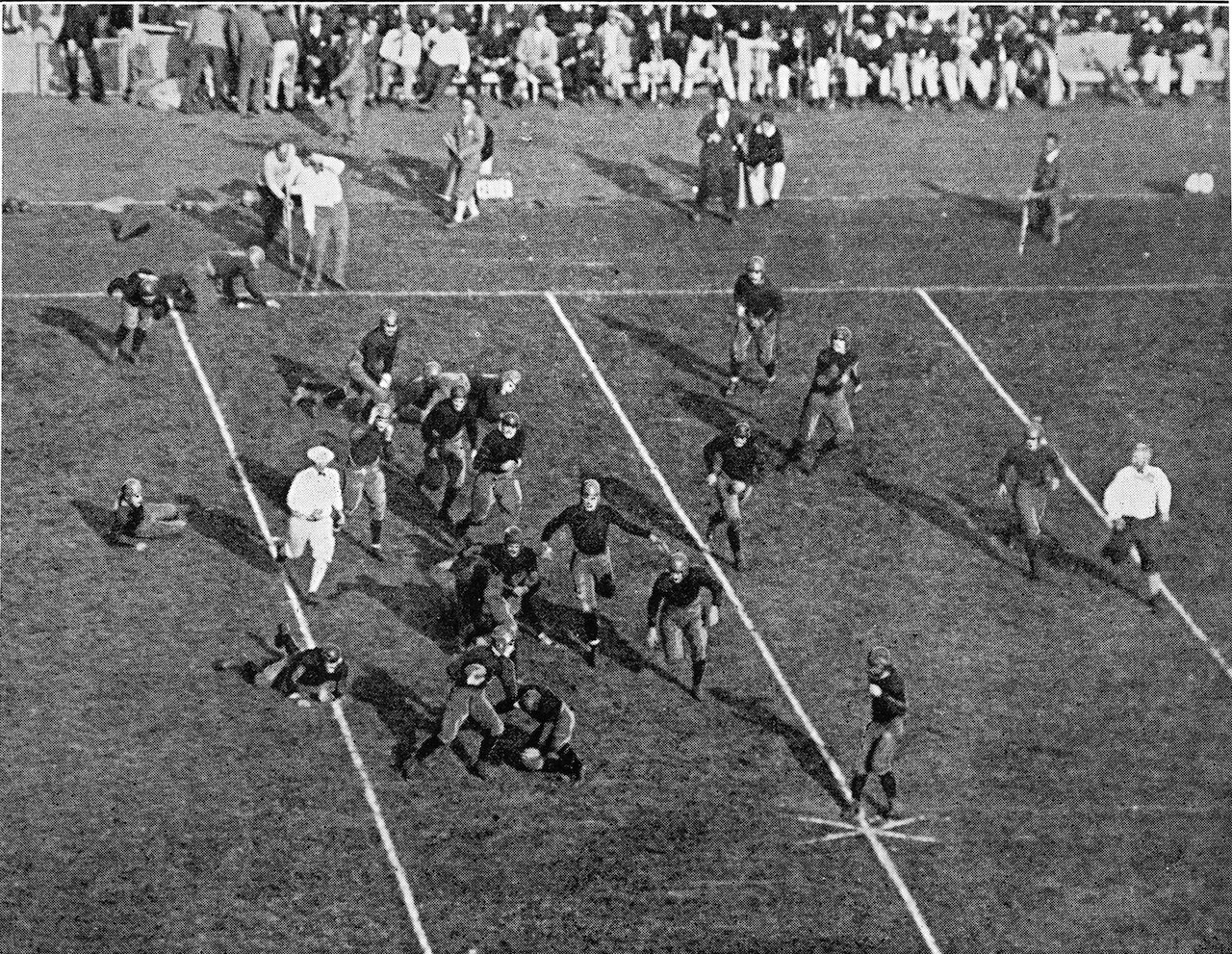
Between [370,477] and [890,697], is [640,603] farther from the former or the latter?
[890,697]

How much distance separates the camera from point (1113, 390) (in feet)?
127

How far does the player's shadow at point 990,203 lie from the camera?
44656 millimetres

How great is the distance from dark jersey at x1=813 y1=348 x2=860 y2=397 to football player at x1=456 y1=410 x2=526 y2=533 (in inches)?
174

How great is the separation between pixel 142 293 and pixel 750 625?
10797 mm

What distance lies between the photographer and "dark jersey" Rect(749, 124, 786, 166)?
42875 millimetres

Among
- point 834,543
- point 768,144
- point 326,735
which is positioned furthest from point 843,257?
point 326,735

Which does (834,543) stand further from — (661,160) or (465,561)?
(661,160)

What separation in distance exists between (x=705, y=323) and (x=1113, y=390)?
21.6 feet

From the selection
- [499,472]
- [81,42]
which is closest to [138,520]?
[499,472]

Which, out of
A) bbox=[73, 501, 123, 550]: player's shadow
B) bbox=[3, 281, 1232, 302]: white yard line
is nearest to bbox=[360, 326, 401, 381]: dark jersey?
bbox=[3, 281, 1232, 302]: white yard line

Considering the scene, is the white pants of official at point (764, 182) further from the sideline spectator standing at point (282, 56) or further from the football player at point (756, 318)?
the sideline spectator standing at point (282, 56)

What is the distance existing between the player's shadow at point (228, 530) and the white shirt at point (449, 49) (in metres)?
14.3

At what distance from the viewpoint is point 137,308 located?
37156mm

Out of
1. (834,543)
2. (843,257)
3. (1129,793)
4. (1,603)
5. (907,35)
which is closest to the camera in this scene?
(1129,793)
